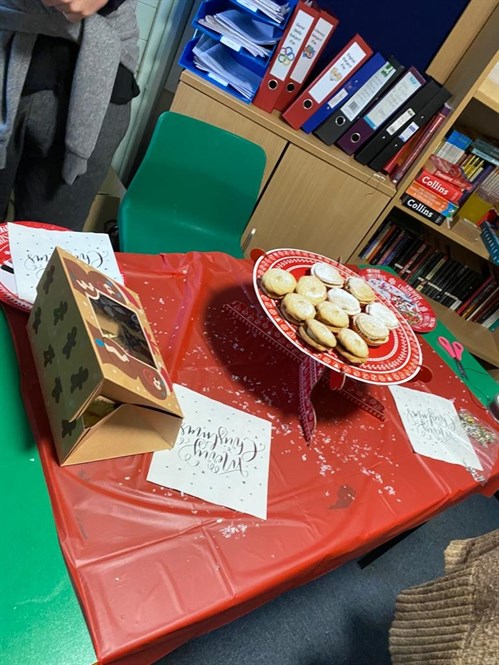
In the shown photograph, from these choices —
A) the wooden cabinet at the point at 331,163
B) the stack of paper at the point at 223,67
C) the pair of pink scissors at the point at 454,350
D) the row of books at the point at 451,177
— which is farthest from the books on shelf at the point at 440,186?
the pair of pink scissors at the point at 454,350

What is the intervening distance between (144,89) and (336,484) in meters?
1.85

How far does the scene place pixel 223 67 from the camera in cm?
178

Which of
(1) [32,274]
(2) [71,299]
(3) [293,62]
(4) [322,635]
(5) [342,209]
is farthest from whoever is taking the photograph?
(5) [342,209]

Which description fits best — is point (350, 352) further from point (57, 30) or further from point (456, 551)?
point (57, 30)

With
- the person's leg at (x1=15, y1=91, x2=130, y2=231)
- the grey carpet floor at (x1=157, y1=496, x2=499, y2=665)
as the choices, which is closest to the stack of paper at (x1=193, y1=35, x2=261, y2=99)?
the person's leg at (x1=15, y1=91, x2=130, y2=231)

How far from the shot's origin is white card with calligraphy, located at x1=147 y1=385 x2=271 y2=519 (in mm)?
720

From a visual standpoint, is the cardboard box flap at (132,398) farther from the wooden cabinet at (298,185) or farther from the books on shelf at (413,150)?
the books on shelf at (413,150)

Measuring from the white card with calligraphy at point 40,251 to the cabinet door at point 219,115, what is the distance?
1039mm

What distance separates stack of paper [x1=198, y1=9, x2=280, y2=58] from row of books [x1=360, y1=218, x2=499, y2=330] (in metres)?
0.94

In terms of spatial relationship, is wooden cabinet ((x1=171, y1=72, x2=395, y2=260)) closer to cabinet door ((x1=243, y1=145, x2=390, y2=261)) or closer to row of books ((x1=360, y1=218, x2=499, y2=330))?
cabinet door ((x1=243, y1=145, x2=390, y2=261))

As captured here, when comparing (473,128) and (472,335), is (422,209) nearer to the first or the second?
(473,128)

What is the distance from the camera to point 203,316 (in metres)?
1.03

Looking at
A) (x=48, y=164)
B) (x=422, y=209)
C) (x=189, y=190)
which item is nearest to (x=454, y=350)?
(x=422, y=209)

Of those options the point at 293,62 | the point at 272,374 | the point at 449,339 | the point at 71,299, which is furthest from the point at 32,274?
the point at 293,62
